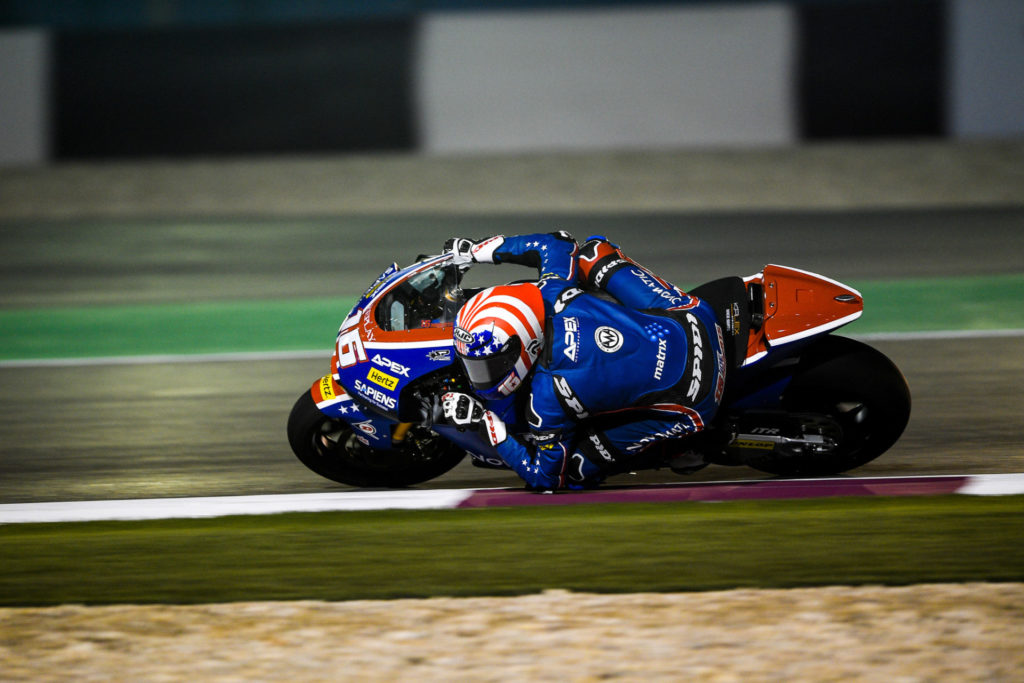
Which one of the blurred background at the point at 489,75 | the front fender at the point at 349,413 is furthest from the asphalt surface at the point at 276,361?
the blurred background at the point at 489,75

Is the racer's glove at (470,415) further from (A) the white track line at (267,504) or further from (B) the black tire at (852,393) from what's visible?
(B) the black tire at (852,393)

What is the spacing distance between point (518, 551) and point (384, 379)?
95cm

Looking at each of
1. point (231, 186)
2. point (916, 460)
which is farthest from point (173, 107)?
point (916, 460)

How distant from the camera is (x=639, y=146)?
55.5 ft

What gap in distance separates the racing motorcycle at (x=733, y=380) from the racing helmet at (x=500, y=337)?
315 mm

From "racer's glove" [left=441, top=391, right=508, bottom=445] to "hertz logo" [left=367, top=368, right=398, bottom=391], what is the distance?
276mm

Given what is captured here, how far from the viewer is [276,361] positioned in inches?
356

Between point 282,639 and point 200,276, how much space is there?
9080 mm

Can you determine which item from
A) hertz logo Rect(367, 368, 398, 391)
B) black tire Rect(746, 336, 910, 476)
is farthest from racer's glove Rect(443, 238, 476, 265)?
black tire Rect(746, 336, 910, 476)

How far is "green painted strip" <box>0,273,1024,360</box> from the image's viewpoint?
31.9 ft

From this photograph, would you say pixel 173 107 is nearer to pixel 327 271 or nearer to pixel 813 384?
pixel 327 271

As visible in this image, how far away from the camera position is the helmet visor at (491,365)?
191 inches

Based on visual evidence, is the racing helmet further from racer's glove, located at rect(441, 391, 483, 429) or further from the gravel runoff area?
the gravel runoff area

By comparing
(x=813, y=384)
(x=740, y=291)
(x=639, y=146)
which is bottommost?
(x=813, y=384)
